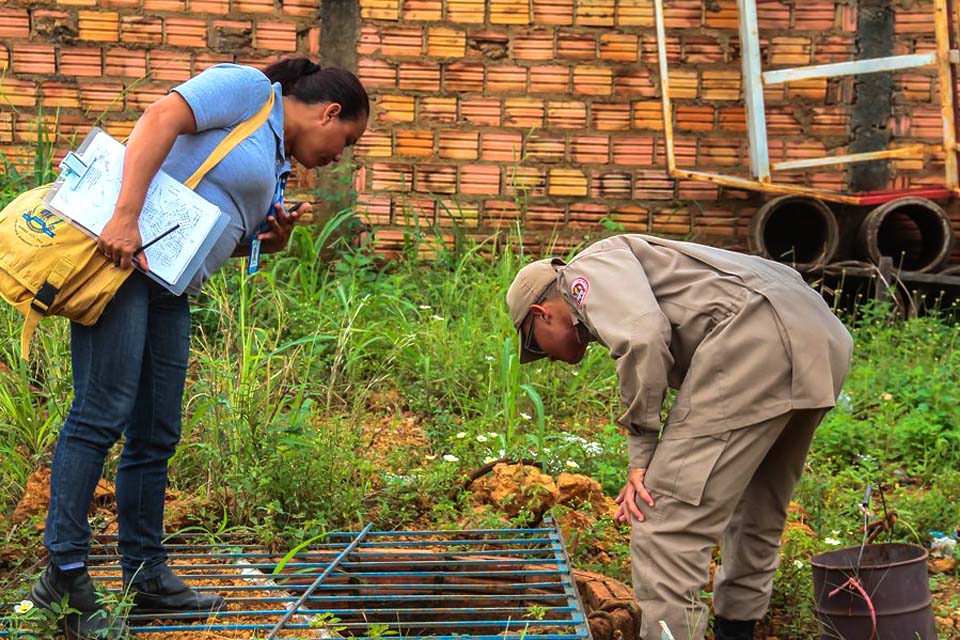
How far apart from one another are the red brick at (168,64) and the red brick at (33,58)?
558 mm

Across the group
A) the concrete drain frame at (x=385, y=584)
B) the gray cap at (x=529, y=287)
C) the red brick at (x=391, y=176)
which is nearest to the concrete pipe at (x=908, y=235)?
the red brick at (x=391, y=176)

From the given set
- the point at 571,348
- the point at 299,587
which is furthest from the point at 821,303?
the point at 299,587

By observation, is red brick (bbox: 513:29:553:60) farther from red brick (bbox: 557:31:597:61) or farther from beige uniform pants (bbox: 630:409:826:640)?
beige uniform pants (bbox: 630:409:826:640)

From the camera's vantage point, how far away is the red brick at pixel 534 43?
22.2ft

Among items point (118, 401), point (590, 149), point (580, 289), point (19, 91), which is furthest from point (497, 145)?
point (118, 401)

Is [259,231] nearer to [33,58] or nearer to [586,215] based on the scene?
[586,215]

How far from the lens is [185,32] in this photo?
21.9ft

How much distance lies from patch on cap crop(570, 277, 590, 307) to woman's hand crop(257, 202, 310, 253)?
0.81 meters

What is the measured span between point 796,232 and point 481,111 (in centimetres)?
215

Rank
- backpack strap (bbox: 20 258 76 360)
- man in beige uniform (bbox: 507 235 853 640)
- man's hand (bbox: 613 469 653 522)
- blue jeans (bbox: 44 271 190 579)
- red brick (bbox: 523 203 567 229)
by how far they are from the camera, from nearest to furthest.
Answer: backpack strap (bbox: 20 258 76 360), blue jeans (bbox: 44 271 190 579), man in beige uniform (bbox: 507 235 853 640), man's hand (bbox: 613 469 653 522), red brick (bbox: 523 203 567 229)

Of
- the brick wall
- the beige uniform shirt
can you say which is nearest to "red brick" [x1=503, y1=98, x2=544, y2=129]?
the brick wall

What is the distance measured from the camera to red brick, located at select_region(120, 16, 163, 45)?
6629mm

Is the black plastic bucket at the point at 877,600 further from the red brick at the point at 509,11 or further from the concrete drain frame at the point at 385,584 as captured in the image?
the red brick at the point at 509,11

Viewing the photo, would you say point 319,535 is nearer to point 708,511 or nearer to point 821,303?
point 708,511
